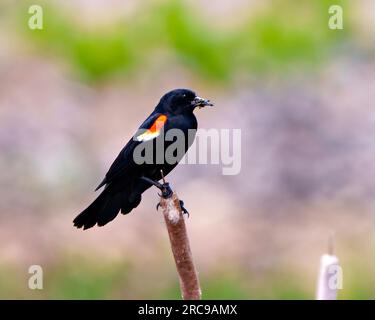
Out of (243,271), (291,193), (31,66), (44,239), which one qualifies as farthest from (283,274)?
(31,66)

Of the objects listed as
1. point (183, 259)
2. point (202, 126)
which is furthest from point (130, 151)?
point (202, 126)

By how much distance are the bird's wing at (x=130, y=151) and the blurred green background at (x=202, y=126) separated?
2.53m

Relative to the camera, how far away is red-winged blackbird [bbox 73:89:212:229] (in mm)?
4488

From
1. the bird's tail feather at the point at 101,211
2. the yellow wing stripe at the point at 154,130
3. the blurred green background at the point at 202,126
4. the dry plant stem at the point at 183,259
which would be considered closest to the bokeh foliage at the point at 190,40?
the blurred green background at the point at 202,126

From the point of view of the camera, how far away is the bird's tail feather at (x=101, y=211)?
4406 mm

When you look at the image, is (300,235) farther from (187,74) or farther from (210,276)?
(187,74)

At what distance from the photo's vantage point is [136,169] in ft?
15.0

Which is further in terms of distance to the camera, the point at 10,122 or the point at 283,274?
the point at 10,122

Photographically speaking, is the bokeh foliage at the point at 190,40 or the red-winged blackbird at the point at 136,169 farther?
the bokeh foliage at the point at 190,40

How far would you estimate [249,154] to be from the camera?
8625 mm

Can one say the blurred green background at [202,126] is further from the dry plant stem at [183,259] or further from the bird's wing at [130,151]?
the dry plant stem at [183,259]

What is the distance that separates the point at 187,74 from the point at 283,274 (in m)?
2.63

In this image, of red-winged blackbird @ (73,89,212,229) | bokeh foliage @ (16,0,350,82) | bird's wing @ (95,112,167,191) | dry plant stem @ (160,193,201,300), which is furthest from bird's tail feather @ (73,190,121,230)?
bokeh foliage @ (16,0,350,82)

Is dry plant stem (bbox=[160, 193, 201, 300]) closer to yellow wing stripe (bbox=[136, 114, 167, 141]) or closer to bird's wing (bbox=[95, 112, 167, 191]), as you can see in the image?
bird's wing (bbox=[95, 112, 167, 191])
